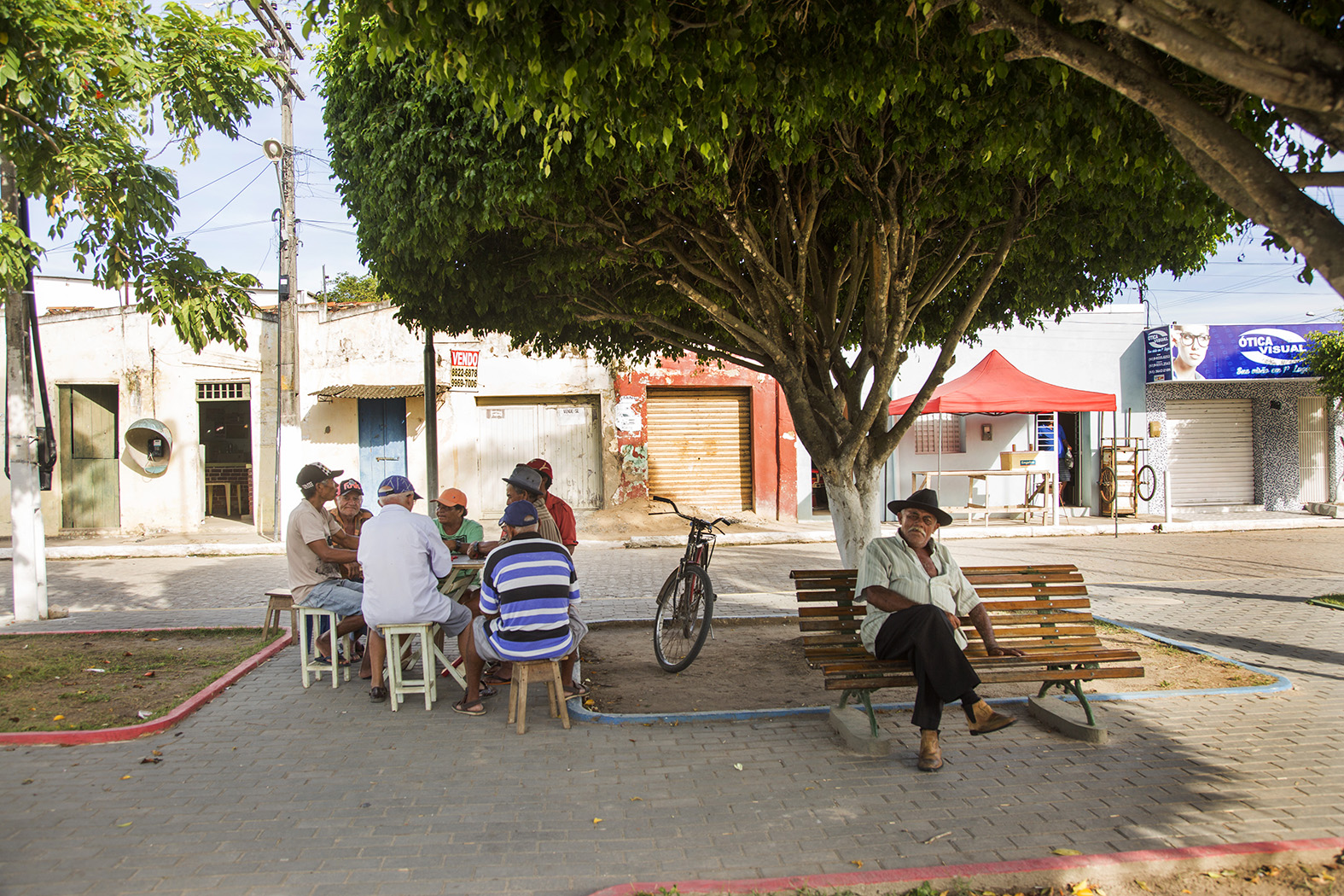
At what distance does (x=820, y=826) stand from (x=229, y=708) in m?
4.05

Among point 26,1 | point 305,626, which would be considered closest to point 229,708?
point 305,626

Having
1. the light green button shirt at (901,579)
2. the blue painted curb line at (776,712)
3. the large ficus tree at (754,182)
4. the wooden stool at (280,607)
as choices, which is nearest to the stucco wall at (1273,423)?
the large ficus tree at (754,182)

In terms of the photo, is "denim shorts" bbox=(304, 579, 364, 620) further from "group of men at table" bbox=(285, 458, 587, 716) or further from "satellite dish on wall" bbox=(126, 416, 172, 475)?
"satellite dish on wall" bbox=(126, 416, 172, 475)

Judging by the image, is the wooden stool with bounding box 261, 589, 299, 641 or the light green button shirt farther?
the wooden stool with bounding box 261, 589, 299, 641

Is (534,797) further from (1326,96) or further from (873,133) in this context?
(873,133)

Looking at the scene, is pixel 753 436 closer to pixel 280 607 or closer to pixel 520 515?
pixel 280 607

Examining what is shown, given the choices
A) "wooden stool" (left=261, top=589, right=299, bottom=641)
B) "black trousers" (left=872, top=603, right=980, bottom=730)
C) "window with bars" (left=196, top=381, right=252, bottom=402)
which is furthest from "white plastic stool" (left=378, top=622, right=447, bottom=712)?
"window with bars" (left=196, top=381, right=252, bottom=402)

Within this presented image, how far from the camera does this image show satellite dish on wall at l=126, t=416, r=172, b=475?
17.0 m

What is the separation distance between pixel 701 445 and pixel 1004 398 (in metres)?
6.40

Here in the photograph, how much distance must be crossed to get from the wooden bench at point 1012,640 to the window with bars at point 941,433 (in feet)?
43.9

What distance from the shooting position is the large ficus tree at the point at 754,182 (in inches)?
167

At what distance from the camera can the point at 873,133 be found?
217 inches


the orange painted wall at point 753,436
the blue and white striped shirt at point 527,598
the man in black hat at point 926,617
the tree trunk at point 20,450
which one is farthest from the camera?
the orange painted wall at point 753,436

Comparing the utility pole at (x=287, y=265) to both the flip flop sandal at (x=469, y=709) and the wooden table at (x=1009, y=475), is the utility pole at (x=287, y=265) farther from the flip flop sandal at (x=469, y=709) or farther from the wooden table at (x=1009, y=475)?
the wooden table at (x=1009, y=475)
